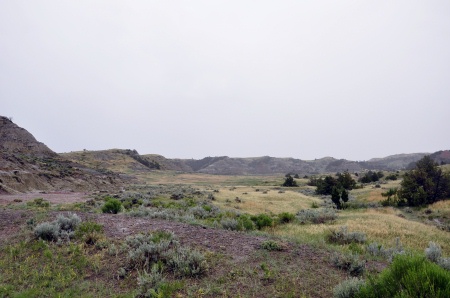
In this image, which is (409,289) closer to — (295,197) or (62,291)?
(62,291)

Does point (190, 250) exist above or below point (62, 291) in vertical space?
above

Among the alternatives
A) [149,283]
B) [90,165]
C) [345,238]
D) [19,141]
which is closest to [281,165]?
[90,165]

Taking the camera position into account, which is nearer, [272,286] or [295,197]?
[272,286]

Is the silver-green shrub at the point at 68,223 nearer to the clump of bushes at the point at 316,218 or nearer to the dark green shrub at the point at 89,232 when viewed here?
the dark green shrub at the point at 89,232

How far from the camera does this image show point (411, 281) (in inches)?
152

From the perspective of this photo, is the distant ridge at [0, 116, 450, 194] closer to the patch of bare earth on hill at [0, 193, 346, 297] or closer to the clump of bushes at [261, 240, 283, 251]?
the patch of bare earth on hill at [0, 193, 346, 297]

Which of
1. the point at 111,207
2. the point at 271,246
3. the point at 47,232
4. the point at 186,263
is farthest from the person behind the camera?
the point at 111,207

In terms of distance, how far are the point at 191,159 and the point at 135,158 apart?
260 ft

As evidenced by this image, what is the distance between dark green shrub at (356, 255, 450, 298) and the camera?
12.2 ft

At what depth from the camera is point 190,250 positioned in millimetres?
7926

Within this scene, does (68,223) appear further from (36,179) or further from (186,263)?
(36,179)

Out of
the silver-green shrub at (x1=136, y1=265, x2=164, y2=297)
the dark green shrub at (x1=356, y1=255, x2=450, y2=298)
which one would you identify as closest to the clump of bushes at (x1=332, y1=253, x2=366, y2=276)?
the dark green shrub at (x1=356, y1=255, x2=450, y2=298)

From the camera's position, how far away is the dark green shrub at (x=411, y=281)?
12.2 ft

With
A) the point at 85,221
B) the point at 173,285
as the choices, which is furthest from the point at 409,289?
the point at 85,221
